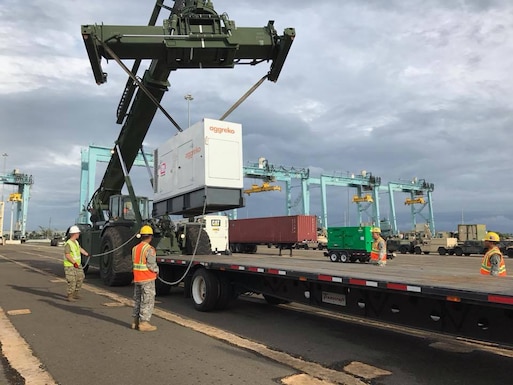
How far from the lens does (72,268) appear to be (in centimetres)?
1050

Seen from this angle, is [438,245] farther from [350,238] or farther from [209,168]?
[209,168]

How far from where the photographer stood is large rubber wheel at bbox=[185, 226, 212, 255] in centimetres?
1165

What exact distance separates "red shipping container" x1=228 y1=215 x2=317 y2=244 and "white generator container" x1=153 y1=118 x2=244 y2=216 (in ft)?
82.0

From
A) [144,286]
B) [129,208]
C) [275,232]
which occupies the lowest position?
[144,286]

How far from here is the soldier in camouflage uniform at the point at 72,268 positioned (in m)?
10.3

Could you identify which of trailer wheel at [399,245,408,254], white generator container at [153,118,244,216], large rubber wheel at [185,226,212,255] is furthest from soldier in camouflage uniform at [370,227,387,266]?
trailer wheel at [399,245,408,254]

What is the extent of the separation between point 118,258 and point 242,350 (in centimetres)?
771

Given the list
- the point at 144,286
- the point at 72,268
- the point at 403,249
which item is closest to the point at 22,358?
the point at 144,286

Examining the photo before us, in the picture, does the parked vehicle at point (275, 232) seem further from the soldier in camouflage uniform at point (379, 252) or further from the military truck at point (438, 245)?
the soldier in camouflage uniform at point (379, 252)

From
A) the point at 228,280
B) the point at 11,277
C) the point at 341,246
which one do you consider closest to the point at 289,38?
the point at 228,280

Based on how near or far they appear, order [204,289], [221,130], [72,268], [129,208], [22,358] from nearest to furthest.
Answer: [22,358], [204,289], [221,130], [72,268], [129,208]

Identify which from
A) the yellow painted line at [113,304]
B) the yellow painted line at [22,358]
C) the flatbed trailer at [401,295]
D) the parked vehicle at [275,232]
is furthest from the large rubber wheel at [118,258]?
the parked vehicle at [275,232]

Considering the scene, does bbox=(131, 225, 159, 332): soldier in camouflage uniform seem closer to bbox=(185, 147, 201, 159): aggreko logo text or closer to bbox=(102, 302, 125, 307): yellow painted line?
bbox=(102, 302, 125, 307): yellow painted line

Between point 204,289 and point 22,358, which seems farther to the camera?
point 204,289
